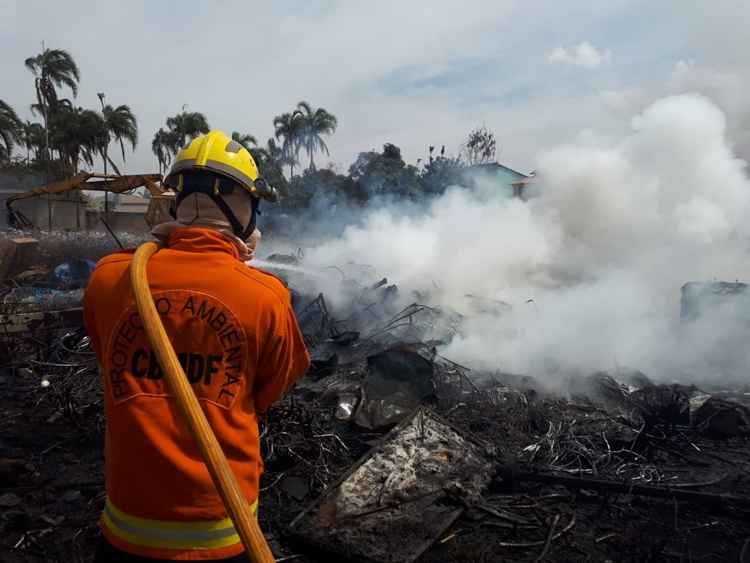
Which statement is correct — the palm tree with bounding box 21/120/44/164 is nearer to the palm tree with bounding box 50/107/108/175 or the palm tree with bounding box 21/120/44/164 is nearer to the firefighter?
the palm tree with bounding box 50/107/108/175

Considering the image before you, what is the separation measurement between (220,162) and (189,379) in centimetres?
63

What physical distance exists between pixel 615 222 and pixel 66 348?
46.8 feet

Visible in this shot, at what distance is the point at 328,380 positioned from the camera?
6.41m

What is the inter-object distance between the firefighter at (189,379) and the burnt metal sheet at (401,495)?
6.97 feet

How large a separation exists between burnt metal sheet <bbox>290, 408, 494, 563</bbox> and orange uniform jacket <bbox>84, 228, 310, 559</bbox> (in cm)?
217

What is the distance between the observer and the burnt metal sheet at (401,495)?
133 inches

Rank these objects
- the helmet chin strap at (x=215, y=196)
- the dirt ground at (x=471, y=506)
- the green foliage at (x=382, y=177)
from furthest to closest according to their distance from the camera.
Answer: the green foliage at (x=382, y=177), the dirt ground at (x=471, y=506), the helmet chin strap at (x=215, y=196)

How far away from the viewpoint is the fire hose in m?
1.21

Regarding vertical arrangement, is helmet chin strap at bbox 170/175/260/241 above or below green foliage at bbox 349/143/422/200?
above

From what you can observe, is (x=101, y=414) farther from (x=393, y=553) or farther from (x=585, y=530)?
(x=585, y=530)

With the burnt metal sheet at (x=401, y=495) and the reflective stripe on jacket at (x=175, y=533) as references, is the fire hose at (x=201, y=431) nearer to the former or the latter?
the reflective stripe on jacket at (x=175, y=533)

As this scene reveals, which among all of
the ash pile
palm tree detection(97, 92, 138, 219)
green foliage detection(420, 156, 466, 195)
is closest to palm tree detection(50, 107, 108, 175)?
palm tree detection(97, 92, 138, 219)

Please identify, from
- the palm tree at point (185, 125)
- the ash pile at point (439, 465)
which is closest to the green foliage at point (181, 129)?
the palm tree at point (185, 125)

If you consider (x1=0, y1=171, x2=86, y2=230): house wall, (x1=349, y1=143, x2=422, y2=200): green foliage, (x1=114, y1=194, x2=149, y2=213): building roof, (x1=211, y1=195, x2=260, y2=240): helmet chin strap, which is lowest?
(x1=114, y1=194, x2=149, y2=213): building roof
